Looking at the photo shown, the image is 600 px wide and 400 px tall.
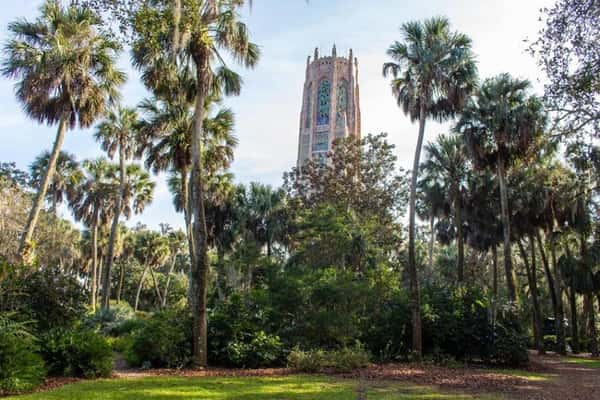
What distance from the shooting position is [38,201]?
55.7ft

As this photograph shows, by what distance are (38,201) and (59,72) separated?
15.2ft

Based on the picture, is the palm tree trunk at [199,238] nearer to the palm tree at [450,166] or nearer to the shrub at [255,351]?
the shrub at [255,351]

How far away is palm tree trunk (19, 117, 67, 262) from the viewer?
601 inches

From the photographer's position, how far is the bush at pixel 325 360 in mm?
13531

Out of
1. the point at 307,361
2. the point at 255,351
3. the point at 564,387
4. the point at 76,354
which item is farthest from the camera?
the point at 255,351

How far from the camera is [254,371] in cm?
1339

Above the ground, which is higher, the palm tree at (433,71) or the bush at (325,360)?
the palm tree at (433,71)

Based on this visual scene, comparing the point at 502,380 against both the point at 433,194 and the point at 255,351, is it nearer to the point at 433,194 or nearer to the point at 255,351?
the point at 255,351

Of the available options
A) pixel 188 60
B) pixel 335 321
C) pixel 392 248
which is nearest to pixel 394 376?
pixel 335 321

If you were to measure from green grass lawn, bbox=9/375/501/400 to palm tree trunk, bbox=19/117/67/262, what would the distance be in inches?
270

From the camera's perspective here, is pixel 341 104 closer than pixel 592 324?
No

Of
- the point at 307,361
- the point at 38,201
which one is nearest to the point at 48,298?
the point at 38,201

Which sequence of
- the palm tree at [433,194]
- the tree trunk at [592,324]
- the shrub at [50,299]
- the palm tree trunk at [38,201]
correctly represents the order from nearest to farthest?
1. the shrub at [50,299]
2. the palm tree trunk at [38,201]
3. the tree trunk at [592,324]
4. the palm tree at [433,194]

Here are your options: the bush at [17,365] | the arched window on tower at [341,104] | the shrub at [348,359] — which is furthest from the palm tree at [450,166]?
the arched window on tower at [341,104]
